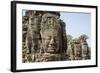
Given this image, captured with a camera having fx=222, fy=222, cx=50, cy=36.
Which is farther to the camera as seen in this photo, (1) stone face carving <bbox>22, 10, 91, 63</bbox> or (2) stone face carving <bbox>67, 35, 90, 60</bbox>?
(2) stone face carving <bbox>67, 35, 90, 60</bbox>

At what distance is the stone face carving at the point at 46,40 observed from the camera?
5.17 feet

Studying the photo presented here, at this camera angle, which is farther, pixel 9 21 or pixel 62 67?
pixel 62 67

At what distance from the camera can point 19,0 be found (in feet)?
5.06

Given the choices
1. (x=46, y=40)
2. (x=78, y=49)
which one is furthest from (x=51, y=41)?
(x=78, y=49)

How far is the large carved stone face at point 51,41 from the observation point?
1.62 meters

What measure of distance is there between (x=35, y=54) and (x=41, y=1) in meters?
0.38

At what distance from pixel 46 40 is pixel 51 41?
0.13 feet

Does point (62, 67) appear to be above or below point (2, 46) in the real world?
below

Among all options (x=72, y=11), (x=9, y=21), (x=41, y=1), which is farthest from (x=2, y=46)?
(x=72, y=11)

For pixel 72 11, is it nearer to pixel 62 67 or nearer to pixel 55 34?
pixel 55 34

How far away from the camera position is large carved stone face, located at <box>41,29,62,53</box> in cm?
162

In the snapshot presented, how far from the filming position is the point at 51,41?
5.40 feet

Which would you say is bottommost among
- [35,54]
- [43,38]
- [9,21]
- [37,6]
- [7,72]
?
[7,72]

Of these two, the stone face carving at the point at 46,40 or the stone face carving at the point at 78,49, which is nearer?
the stone face carving at the point at 46,40
